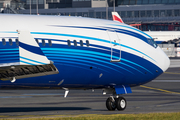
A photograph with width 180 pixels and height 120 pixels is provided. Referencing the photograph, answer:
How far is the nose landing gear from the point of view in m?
19.1

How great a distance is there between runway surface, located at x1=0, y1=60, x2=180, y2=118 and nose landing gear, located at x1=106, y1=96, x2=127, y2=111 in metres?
0.29

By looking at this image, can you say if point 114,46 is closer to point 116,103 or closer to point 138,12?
point 116,103

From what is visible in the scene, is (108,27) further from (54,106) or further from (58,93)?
(58,93)

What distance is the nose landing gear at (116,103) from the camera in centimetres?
1908

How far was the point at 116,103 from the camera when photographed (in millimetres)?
19141

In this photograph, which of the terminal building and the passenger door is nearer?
the passenger door

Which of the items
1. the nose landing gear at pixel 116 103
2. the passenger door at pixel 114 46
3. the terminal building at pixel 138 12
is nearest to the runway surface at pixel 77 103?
the nose landing gear at pixel 116 103

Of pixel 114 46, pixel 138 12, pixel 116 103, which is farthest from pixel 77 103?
pixel 138 12

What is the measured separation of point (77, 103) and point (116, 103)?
153 inches

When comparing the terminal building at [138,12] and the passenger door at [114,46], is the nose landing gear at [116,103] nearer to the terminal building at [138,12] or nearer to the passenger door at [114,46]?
the passenger door at [114,46]

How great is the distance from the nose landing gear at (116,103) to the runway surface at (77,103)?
285 mm

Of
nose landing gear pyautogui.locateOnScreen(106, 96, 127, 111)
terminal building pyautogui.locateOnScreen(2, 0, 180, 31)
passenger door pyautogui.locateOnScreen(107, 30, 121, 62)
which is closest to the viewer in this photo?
passenger door pyautogui.locateOnScreen(107, 30, 121, 62)

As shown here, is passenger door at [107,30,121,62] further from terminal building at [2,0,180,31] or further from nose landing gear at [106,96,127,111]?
terminal building at [2,0,180,31]

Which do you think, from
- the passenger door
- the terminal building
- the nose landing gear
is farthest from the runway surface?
the terminal building
